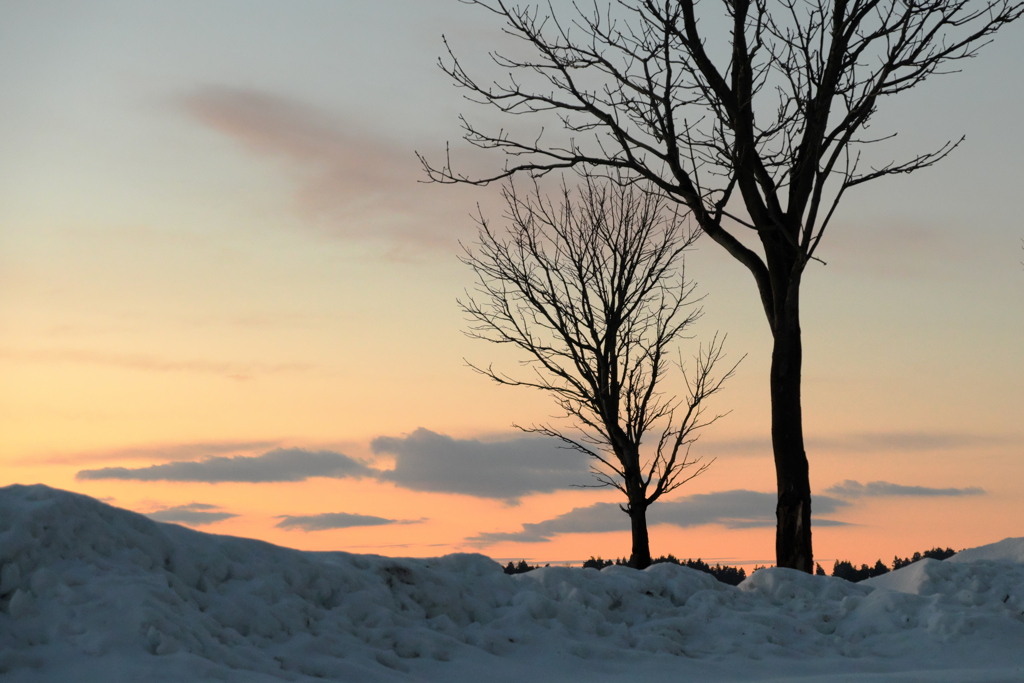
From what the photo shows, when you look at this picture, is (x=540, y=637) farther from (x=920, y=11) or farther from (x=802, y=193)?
(x=920, y=11)

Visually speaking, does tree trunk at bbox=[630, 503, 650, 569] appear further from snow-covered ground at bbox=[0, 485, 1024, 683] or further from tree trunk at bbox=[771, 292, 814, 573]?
snow-covered ground at bbox=[0, 485, 1024, 683]

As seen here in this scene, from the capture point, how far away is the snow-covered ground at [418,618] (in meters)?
4.85

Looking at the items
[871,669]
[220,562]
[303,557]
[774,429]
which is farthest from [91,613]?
[774,429]

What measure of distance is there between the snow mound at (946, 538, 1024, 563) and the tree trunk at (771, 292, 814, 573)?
3.19 metres

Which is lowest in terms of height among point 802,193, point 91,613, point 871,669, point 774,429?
point 871,669

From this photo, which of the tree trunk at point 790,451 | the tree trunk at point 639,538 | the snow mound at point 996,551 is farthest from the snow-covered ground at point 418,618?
the tree trunk at point 639,538

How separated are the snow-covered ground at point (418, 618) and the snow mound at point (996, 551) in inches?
146

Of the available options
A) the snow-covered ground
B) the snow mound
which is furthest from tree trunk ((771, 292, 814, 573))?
the snow mound

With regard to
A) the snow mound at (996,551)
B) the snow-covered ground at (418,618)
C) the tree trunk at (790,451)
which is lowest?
the snow-covered ground at (418,618)

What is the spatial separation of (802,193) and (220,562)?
8.47 m

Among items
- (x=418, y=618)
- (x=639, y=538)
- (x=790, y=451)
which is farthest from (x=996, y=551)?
(x=418, y=618)

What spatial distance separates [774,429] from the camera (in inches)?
411

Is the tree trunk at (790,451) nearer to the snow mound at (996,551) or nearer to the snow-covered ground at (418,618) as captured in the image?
the snow-covered ground at (418,618)

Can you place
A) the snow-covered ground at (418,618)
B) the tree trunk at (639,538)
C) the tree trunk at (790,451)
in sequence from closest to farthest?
the snow-covered ground at (418,618)
the tree trunk at (790,451)
the tree trunk at (639,538)
